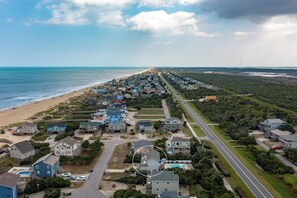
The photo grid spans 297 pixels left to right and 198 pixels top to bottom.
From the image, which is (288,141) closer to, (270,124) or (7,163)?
(270,124)

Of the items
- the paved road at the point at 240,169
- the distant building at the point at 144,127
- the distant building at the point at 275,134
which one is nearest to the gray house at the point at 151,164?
the paved road at the point at 240,169

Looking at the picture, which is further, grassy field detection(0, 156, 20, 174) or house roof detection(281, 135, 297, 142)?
house roof detection(281, 135, 297, 142)

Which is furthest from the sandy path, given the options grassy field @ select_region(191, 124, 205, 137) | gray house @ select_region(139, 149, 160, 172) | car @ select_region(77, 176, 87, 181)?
gray house @ select_region(139, 149, 160, 172)

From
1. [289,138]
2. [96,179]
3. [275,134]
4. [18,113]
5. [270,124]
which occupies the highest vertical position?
Result: [270,124]

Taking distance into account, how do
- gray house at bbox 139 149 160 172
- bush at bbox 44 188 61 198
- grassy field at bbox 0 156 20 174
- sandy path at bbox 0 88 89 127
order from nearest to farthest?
1. bush at bbox 44 188 61 198
2. gray house at bbox 139 149 160 172
3. grassy field at bbox 0 156 20 174
4. sandy path at bbox 0 88 89 127

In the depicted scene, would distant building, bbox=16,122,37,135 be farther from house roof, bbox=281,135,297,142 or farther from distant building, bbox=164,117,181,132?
house roof, bbox=281,135,297,142

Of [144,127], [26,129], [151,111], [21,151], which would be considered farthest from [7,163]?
[151,111]
